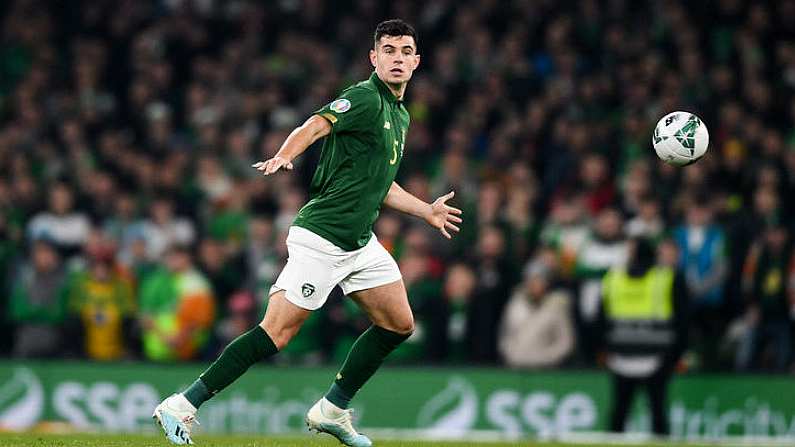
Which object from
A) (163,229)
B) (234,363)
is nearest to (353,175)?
(234,363)

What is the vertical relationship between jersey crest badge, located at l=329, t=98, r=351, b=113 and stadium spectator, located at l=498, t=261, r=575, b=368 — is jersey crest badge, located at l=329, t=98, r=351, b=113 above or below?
above

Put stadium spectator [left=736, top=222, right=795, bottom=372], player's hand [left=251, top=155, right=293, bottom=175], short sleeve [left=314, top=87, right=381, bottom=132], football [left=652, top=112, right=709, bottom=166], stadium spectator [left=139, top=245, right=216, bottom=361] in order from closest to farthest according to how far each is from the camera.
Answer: player's hand [left=251, top=155, right=293, bottom=175] < short sleeve [left=314, top=87, right=381, bottom=132] < football [left=652, top=112, right=709, bottom=166] < stadium spectator [left=736, top=222, right=795, bottom=372] < stadium spectator [left=139, top=245, right=216, bottom=361]

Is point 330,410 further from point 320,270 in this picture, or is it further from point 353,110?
point 353,110

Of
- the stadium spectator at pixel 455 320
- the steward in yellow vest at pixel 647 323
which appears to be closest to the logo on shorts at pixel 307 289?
the steward in yellow vest at pixel 647 323

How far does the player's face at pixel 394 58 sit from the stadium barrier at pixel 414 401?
6.37m

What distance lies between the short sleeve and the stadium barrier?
6488mm

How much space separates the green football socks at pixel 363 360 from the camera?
30.0 ft

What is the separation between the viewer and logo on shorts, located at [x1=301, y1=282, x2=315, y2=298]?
8.69 m

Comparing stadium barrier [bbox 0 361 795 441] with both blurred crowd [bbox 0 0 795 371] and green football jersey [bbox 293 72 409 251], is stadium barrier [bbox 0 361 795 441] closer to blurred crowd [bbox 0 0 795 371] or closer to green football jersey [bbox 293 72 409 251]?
blurred crowd [bbox 0 0 795 371]

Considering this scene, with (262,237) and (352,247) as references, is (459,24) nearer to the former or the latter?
(262,237)

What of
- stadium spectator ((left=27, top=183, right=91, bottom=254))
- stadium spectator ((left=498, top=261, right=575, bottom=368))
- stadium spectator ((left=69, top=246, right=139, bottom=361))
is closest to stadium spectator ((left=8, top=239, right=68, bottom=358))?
stadium spectator ((left=69, top=246, right=139, bottom=361))

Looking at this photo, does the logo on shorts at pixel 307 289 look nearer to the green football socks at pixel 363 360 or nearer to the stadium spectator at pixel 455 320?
the green football socks at pixel 363 360

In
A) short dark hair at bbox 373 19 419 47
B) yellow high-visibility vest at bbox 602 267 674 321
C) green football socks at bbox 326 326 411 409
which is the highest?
short dark hair at bbox 373 19 419 47

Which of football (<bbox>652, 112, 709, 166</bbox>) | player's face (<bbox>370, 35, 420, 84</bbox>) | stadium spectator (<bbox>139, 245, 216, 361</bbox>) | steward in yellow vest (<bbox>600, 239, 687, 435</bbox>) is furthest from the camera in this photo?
stadium spectator (<bbox>139, 245, 216, 361</bbox>)
